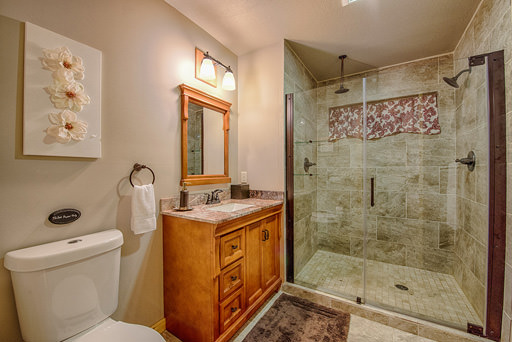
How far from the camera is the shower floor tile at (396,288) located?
1596mm

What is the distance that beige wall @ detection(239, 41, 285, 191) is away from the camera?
2117 millimetres

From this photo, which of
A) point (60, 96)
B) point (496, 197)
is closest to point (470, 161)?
point (496, 197)

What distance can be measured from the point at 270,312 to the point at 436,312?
1326mm

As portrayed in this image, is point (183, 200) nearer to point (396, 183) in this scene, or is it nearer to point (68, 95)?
point (68, 95)

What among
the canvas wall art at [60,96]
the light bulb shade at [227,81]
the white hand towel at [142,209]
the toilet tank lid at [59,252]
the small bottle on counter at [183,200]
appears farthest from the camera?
the light bulb shade at [227,81]

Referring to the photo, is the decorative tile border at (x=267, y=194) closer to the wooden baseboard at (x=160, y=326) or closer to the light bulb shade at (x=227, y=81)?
the light bulb shade at (x=227, y=81)

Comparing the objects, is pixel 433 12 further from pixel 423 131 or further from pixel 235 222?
pixel 235 222

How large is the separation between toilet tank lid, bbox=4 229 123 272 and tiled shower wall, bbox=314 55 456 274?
7.72ft

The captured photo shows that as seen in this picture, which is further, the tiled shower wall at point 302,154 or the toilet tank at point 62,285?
the tiled shower wall at point 302,154

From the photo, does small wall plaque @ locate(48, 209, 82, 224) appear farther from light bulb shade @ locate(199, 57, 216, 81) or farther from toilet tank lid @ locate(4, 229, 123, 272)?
light bulb shade @ locate(199, 57, 216, 81)

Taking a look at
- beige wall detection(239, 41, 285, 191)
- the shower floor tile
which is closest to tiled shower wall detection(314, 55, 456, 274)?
the shower floor tile

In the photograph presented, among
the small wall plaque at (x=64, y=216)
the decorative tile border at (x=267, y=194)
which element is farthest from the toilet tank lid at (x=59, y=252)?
the decorative tile border at (x=267, y=194)

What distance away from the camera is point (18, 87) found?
3.10ft

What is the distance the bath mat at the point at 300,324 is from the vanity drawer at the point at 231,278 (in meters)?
0.38
